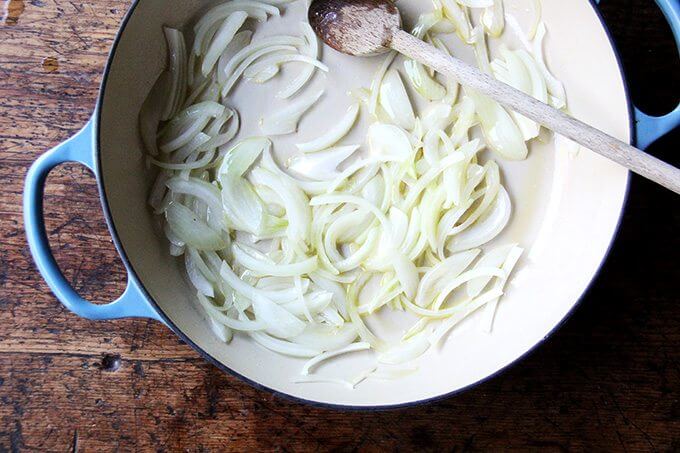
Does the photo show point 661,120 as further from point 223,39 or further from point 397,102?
point 223,39

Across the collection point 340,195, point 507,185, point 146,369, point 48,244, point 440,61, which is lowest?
point 146,369

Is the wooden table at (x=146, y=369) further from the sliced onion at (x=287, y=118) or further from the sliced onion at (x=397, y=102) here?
the sliced onion at (x=397, y=102)

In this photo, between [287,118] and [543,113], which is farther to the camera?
[287,118]

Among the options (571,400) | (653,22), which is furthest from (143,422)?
(653,22)

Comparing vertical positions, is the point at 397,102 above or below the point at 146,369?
above

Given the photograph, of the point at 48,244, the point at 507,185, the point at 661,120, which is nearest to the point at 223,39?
the point at 48,244
